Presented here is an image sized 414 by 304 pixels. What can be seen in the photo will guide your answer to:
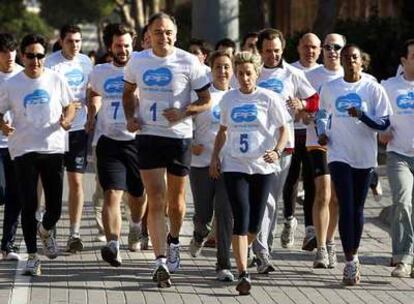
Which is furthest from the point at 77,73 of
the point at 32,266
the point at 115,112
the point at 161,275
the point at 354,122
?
the point at 354,122

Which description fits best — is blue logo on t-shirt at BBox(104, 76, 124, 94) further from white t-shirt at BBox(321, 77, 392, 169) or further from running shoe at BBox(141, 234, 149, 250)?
white t-shirt at BBox(321, 77, 392, 169)

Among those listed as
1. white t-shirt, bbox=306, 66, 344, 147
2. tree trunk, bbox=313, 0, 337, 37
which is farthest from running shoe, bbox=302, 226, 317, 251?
tree trunk, bbox=313, 0, 337, 37

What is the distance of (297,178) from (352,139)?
2338mm

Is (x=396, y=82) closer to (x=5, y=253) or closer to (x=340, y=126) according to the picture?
(x=340, y=126)

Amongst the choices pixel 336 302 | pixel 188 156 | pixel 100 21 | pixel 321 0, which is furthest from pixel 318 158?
pixel 100 21

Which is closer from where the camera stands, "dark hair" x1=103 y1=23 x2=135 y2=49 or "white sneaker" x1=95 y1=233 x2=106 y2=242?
"dark hair" x1=103 y1=23 x2=135 y2=49

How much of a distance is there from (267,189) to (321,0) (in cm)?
1975

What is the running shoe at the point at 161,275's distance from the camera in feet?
32.9

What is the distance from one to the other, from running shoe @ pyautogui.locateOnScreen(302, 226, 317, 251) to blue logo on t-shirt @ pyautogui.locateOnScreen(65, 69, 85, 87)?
Result: 8.92 feet

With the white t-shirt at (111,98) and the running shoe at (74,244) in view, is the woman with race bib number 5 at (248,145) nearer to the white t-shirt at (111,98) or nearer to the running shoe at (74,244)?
the white t-shirt at (111,98)

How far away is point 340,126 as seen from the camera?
10453 mm

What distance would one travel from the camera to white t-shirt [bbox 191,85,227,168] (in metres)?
11.2

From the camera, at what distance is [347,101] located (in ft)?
34.2

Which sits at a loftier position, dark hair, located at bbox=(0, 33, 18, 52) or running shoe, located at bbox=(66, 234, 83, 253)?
dark hair, located at bbox=(0, 33, 18, 52)
